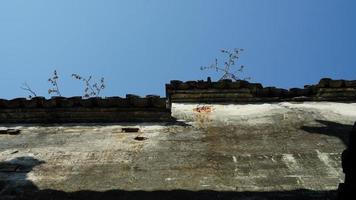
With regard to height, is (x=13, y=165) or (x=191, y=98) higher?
(x=191, y=98)

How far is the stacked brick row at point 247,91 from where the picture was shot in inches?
409

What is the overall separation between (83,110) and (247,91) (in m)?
2.97

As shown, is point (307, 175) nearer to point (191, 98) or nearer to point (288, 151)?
point (288, 151)

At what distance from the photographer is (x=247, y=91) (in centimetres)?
1045

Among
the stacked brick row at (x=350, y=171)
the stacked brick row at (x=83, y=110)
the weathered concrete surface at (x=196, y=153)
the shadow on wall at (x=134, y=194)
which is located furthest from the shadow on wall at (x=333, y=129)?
the stacked brick row at (x=350, y=171)

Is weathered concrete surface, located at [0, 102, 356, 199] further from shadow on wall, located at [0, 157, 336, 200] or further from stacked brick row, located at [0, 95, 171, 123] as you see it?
stacked brick row, located at [0, 95, 171, 123]

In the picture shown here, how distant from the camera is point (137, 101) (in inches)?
383

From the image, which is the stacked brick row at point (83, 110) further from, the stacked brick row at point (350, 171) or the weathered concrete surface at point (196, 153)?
the stacked brick row at point (350, 171)

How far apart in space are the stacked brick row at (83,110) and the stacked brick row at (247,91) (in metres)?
0.92

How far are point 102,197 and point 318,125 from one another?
3.96 m

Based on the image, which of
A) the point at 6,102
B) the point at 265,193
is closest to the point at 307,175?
the point at 265,193

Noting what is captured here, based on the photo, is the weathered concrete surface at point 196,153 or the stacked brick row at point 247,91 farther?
the stacked brick row at point 247,91

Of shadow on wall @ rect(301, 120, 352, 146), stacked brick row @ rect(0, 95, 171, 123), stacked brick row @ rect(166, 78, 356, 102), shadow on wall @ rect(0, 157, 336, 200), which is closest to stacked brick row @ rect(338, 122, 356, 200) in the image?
shadow on wall @ rect(0, 157, 336, 200)

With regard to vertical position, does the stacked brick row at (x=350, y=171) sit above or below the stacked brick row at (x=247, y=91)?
below
